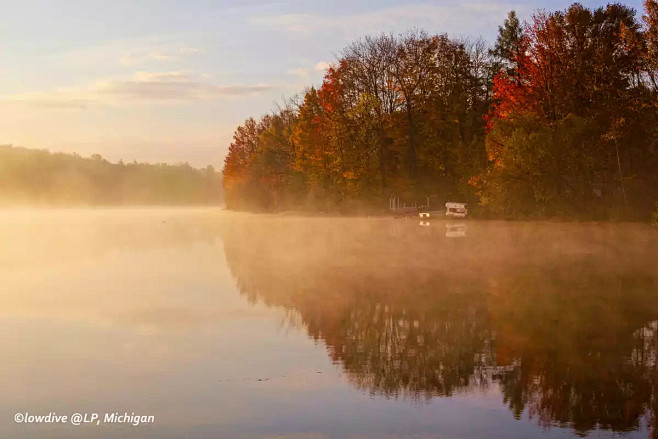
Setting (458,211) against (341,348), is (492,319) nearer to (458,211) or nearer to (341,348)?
(341,348)

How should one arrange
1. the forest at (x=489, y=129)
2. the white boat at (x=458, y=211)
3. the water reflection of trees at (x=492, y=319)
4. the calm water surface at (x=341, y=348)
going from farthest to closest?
1. the white boat at (x=458, y=211)
2. the forest at (x=489, y=129)
3. the water reflection of trees at (x=492, y=319)
4. the calm water surface at (x=341, y=348)

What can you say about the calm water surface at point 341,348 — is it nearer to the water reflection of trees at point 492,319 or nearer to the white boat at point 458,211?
the water reflection of trees at point 492,319

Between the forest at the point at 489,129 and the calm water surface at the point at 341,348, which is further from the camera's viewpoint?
the forest at the point at 489,129

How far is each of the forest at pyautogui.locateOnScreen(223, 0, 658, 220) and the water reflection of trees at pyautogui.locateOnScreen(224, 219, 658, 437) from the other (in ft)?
62.4

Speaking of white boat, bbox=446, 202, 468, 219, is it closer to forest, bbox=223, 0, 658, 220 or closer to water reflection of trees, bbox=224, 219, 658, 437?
forest, bbox=223, 0, 658, 220

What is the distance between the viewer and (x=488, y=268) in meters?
27.2

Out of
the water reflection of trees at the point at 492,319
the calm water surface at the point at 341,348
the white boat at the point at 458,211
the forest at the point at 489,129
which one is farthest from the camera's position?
the white boat at the point at 458,211

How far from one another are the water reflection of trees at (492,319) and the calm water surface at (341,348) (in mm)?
60

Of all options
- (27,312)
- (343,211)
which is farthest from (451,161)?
(27,312)

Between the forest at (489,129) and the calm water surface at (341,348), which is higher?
the forest at (489,129)

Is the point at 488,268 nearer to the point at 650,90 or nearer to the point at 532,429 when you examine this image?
the point at 532,429

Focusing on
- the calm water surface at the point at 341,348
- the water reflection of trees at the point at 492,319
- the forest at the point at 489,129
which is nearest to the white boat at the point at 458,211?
the forest at the point at 489,129

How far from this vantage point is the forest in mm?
52969

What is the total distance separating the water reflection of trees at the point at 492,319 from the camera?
36.5 feet
